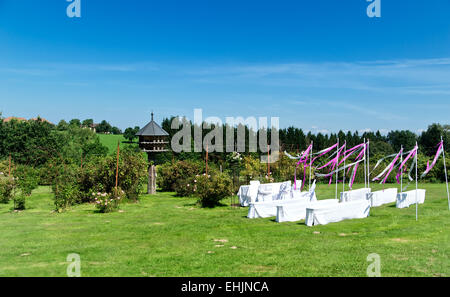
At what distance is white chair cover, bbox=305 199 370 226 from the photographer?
12.6m

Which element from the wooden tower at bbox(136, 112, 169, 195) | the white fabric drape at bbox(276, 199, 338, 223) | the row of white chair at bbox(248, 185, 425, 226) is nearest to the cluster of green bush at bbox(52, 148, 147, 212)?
the wooden tower at bbox(136, 112, 169, 195)

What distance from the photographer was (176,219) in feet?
47.4

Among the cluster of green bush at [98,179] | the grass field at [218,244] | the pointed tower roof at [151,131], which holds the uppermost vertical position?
the pointed tower roof at [151,131]

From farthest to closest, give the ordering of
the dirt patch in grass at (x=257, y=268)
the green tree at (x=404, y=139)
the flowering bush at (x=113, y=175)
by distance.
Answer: the green tree at (x=404, y=139)
the flowering bush at (x=113, y=175)
the dirt patch in grass at (x=257, y=268)

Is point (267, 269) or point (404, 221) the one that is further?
point (404, 221)

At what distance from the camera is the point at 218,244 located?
33.2 ft

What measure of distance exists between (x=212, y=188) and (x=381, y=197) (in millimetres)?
9187

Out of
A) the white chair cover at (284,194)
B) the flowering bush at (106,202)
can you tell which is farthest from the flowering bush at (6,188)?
the white chair cover at (284,194)

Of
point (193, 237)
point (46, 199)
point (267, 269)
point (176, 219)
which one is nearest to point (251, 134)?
point (46, 199)

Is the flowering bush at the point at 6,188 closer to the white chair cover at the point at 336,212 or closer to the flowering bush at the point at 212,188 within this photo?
the flowering bush at the point at 212,188

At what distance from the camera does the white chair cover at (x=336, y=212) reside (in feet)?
41.4

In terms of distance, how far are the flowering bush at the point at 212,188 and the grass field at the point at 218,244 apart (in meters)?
1.65

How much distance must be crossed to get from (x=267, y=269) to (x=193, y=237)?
12.5 feet
